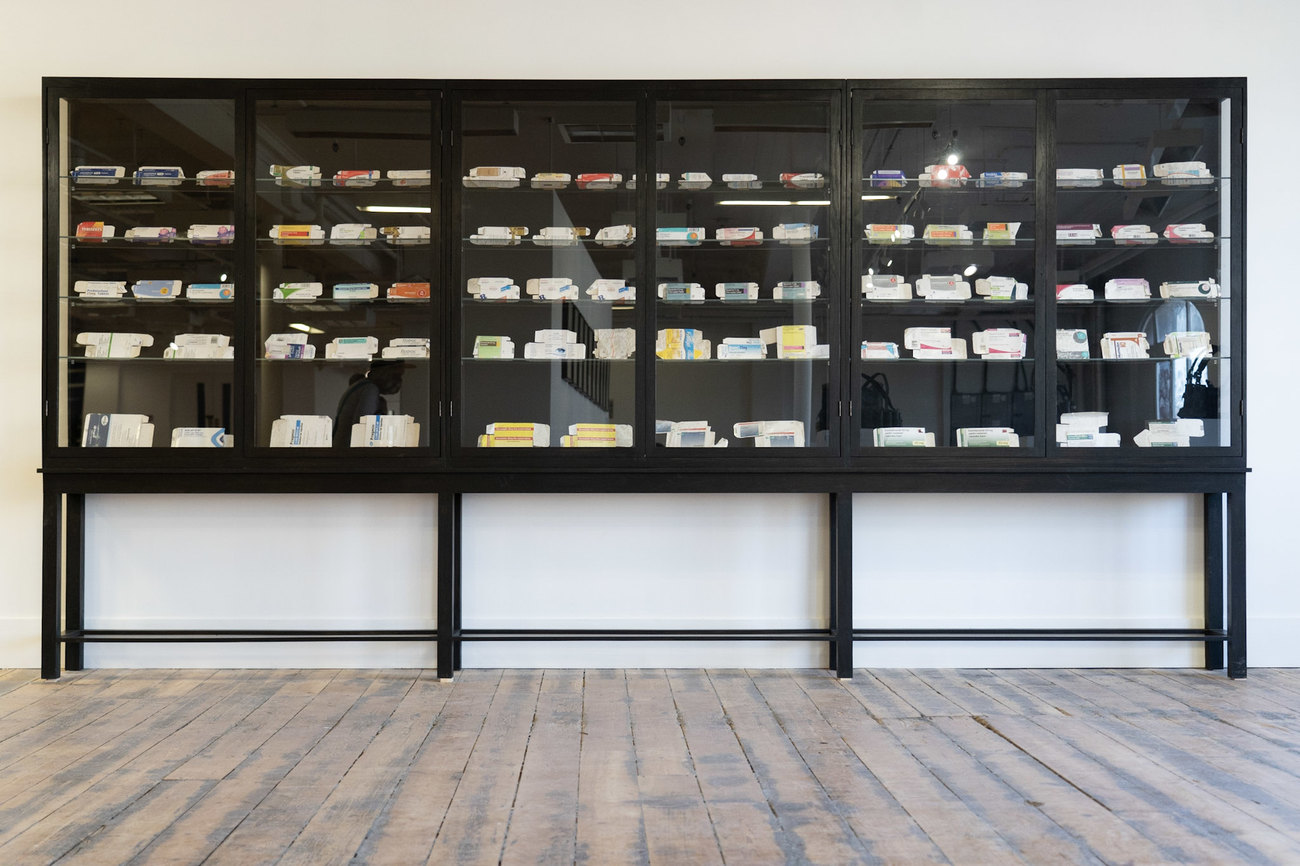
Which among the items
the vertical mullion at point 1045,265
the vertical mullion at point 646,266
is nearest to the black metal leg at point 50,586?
the vertical mullion at point 646,266

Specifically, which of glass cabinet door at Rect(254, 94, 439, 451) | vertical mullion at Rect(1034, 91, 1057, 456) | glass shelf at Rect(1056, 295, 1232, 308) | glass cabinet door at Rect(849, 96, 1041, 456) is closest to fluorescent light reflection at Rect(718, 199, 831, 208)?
glass cabinet door at Rect(849, 96, 1041, 456)

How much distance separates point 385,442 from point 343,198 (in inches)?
43.0

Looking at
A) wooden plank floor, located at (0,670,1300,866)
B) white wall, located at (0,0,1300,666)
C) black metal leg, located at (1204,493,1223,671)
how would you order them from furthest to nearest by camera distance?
1. white wall, located at (0,0,1300,666)
2. black metal leg, located at (1204,493,1223,671)
3. wooden plank floor, located at (0,670,1300,866)

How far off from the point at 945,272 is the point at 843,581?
142 cm

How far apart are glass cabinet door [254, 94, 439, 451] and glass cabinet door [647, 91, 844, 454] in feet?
3.42

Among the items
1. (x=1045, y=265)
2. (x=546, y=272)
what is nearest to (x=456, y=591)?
(x=546, y=272)

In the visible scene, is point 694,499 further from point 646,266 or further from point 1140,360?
point 1140,360

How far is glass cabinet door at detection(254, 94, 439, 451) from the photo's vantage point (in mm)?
3690

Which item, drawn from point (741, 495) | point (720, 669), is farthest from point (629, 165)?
point (720, 669)

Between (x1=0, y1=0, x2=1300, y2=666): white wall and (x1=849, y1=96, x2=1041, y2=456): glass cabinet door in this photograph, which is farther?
(x1=0, y1=0, x2=1300, y2=666): white wall

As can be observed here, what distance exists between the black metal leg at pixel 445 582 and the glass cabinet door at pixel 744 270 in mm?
981

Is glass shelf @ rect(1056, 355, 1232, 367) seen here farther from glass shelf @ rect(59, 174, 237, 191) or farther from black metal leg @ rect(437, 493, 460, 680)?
glass shelf @ rect(59, 174, 237, 191)

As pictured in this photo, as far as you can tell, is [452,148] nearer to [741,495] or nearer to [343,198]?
[343,198]

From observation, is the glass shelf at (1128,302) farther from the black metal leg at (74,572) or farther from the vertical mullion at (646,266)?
the black metal leg at (74,572)
